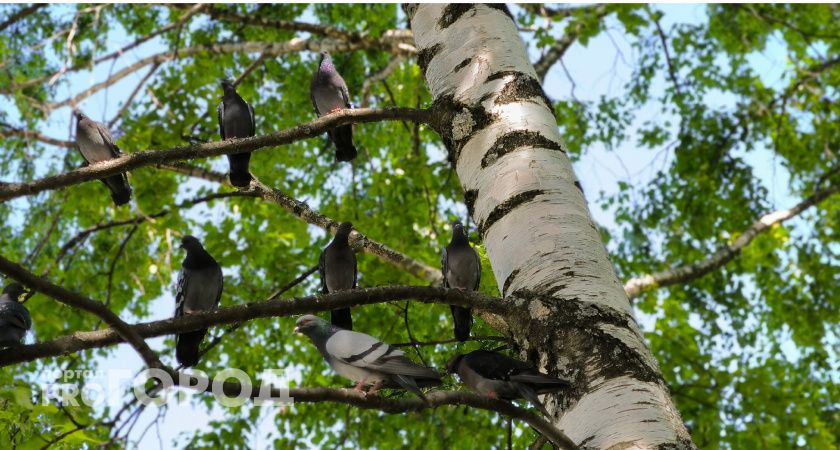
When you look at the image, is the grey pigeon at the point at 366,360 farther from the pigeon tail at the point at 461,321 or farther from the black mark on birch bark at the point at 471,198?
the pigeon tail at the point at 461,321

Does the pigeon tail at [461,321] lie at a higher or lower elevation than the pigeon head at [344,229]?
lower

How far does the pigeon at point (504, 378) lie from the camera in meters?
2.16

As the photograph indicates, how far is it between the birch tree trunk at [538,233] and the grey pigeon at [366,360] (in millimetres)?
329

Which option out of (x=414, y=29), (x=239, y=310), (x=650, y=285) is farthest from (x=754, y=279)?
(x=239, y=310)

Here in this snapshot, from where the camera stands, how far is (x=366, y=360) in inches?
109

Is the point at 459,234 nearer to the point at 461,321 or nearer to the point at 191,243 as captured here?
the point at 461,321

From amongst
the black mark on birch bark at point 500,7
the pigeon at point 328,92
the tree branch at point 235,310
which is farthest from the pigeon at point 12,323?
the pigeon at point 328,92

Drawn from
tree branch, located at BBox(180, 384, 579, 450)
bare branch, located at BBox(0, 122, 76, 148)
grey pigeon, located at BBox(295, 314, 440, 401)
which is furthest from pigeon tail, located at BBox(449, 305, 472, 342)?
bare branch, located at BBox(0, 122, 76, 148)

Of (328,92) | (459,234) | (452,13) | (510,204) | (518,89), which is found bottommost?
(510,204)

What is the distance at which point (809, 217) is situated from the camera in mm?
9844

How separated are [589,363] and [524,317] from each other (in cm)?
25

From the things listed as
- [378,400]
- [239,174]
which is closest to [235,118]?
[239,174]

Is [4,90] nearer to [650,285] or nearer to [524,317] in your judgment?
[650,285]

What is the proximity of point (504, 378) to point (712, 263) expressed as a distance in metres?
5.77
